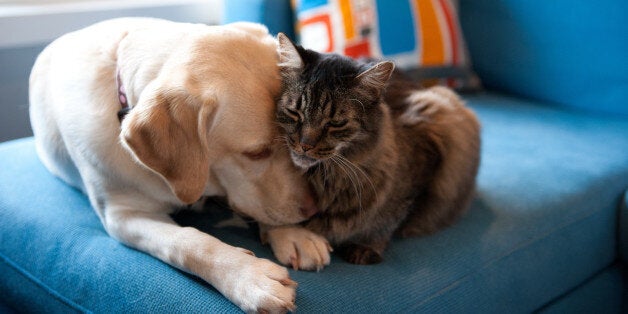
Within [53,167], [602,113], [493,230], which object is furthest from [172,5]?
[602,113]

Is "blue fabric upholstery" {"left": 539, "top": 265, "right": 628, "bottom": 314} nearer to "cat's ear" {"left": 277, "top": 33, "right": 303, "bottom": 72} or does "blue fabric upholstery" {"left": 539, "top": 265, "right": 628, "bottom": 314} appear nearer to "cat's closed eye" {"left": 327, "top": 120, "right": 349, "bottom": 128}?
"cat's closed eye" {"left": 327, "top": 120, "right": 349, "bottom": 128}

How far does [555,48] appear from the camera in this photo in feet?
7.52

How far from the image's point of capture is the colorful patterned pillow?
7.03 ft

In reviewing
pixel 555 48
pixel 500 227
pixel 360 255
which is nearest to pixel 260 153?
pixel 360 255

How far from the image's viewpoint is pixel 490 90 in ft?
8.82

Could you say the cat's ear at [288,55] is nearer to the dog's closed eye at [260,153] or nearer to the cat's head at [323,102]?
the cat's head at [323,102]

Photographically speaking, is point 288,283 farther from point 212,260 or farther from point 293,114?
point 293,114

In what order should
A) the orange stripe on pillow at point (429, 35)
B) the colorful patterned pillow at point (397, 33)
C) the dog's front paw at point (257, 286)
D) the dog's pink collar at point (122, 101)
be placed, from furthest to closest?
the orange stripe on pillow at point (429, 35) < the colorful patterned pillow at point (397, 33) < the dog's pink collar at point (122, 101) < the dog's front paw at point (257, 286)

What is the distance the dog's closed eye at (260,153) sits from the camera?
1230 mm

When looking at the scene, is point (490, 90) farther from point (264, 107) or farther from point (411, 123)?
point (264, 107)

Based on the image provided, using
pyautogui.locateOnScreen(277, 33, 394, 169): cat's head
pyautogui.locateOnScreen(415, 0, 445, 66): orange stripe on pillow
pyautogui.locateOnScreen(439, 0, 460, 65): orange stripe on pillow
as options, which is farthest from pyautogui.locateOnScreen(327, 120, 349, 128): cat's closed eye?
pyautogui.locateOnScreen(439, 0, 460, 65): orange stripe on pillow

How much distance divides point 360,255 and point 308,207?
0.17 m

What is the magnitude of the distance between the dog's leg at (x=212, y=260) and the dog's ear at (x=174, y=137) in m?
0.10

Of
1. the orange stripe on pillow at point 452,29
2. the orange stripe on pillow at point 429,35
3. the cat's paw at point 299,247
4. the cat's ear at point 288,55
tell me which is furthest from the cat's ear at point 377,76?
the orange stripe on pillow at point 452,29
